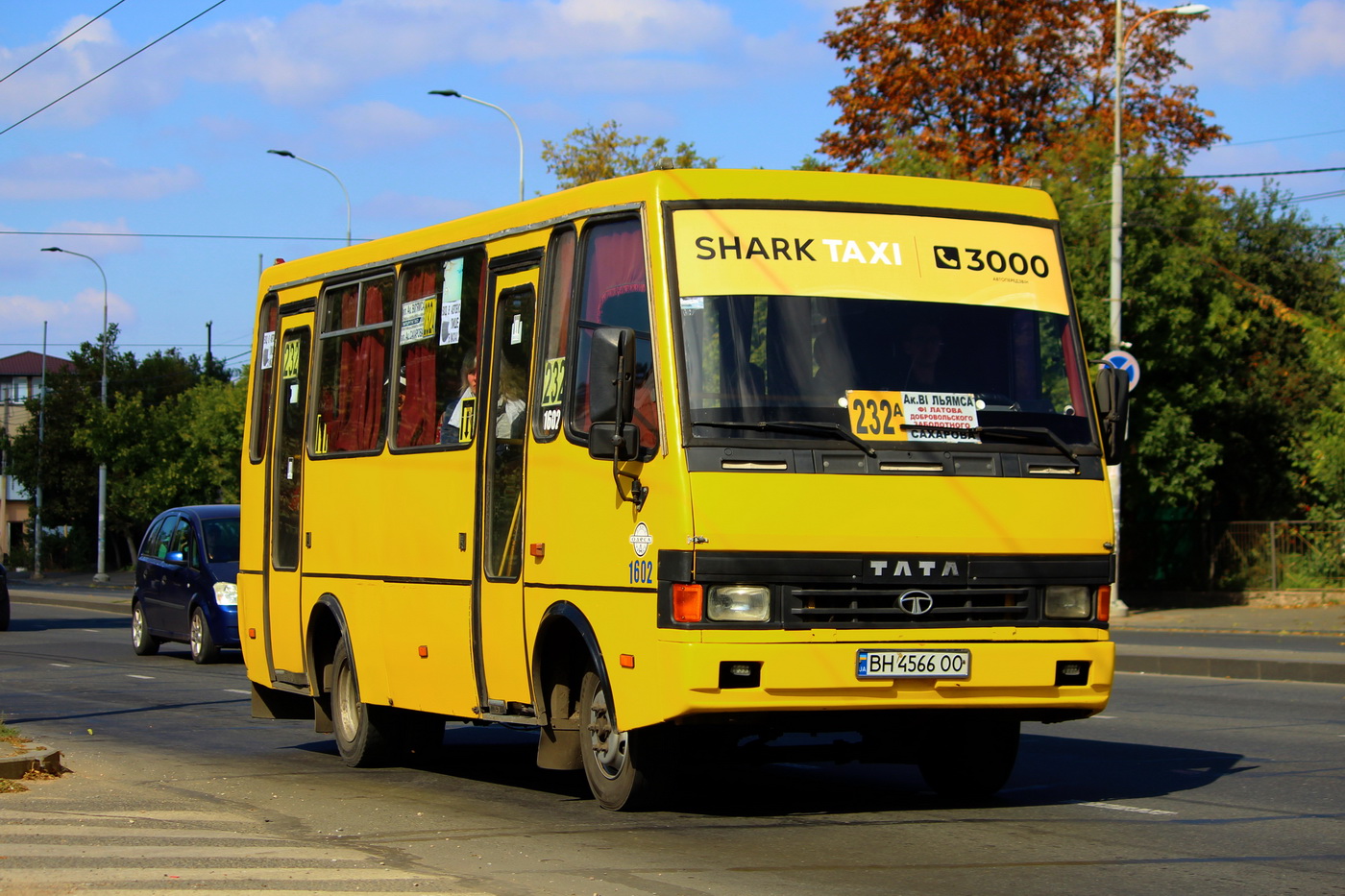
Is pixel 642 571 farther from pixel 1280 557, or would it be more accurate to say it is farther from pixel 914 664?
pixel 1280 557

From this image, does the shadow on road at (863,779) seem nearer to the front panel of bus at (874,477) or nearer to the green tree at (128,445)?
the front panel of bus at (874,477)

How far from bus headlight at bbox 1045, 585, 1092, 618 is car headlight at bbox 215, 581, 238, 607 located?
48.7 feet

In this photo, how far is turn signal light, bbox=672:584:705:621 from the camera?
7793 mm

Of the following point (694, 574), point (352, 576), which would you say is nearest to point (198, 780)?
point (352, 576)

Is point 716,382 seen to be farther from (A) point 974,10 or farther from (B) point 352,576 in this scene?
(A) point 974,10

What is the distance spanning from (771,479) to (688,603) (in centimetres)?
67

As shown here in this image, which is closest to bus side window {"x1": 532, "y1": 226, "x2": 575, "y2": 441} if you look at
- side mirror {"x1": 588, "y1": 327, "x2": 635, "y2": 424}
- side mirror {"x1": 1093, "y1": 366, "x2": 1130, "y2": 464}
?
side mirror {"x1": 588, "y1": 327, "x2": 635, "y2": 424}

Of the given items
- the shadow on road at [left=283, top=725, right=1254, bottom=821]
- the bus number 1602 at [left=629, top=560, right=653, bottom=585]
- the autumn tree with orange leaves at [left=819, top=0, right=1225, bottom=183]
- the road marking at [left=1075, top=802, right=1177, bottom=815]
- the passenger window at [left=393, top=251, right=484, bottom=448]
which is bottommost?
the shadow on road at [left=283, top=725, right=1254, bottom=821]

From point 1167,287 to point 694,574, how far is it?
23.7 meters

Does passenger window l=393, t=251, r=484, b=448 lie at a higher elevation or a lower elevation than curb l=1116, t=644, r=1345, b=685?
higher

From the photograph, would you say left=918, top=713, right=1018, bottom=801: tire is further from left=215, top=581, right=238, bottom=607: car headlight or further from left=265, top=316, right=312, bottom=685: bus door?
left=215, top=581, right=238, bottom=607: car headlight

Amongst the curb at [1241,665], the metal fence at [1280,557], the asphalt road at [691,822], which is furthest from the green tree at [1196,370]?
the asphalt road at [691,822]

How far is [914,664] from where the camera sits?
8062 millimetres

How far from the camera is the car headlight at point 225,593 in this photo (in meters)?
21.4
